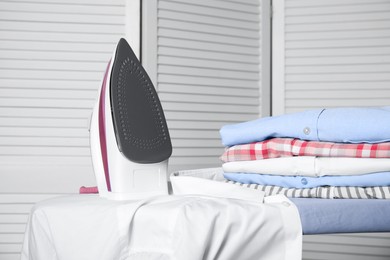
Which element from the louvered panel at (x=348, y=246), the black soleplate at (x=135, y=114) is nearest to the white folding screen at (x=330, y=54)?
the louvered panel at (x=348, y=246)

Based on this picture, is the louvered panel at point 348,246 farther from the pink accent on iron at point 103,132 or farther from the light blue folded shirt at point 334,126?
the pink accent on iron at point 103,132

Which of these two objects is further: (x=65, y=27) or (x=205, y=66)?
(x=205, y=66)

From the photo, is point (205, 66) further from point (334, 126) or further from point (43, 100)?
point (334, 126)

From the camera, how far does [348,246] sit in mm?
2465

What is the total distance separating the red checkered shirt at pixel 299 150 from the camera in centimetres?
A: 102

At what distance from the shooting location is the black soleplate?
102 cm

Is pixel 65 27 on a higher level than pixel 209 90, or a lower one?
higher

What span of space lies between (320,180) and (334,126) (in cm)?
10

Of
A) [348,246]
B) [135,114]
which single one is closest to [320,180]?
[135,114]

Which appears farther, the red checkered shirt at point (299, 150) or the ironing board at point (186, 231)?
the red checkered shirt at point (299, 150)

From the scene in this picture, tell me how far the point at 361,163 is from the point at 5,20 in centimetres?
171

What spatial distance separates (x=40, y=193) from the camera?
2262mm

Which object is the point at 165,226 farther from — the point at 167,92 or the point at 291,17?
the point at 291,17

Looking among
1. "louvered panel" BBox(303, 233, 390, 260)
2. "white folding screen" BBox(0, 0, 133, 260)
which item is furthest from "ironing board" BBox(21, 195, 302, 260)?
"louvered panel" BBox(303, 233, 390, 260)
